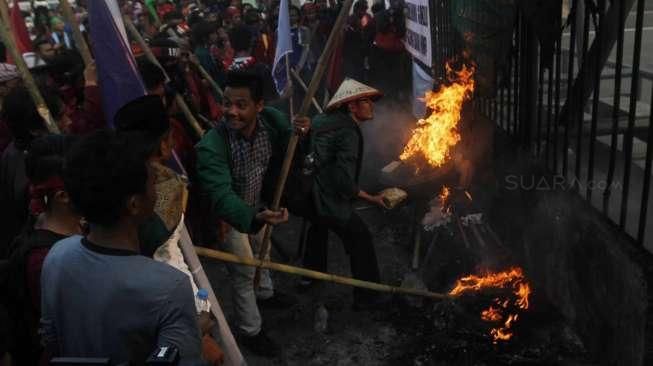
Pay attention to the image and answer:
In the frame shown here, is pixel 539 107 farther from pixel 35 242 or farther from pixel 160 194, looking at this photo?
pixel 35 242

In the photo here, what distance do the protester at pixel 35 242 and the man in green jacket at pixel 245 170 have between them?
1542mm

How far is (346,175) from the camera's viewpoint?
17.3 feet

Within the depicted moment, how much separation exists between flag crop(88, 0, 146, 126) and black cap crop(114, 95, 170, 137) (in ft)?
1.47

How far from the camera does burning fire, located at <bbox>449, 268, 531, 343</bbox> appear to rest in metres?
4.82

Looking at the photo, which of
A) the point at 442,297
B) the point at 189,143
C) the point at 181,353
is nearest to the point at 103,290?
the point at 181,353

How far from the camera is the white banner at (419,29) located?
836cm

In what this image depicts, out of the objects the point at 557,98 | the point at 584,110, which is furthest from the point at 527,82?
the point at 584,110

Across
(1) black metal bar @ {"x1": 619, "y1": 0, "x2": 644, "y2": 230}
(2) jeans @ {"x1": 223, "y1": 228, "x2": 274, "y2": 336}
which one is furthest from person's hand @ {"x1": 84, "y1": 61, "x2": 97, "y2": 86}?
(1) black metal bar @ {"x1": 619, "y1": 0, "x2": 644, "y2": 230}

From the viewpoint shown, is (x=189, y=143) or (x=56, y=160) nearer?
(x=56, y=160)

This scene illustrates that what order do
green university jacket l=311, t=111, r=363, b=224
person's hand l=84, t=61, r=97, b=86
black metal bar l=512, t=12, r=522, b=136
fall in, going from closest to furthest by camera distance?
person's hand l=84, t=61, r=97, b=86
green university jacket l=311, t=111, r=363, b=224
black metal bar l=512, t=12, r=522, b=136

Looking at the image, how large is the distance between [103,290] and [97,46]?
2.19m

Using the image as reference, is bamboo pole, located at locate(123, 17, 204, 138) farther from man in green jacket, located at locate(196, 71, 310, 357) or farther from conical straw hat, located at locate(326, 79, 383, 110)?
conical straw hat, located at locate(326, 79, 383, 110)

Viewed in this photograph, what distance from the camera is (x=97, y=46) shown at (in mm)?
3701

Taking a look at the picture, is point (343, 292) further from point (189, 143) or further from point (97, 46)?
point (97, 46)
